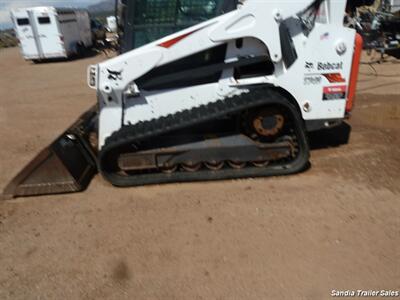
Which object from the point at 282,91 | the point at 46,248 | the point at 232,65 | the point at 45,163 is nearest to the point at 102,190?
the point at 45,163

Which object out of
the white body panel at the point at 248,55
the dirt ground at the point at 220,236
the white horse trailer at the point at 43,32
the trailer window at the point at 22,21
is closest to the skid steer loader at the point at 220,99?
the white body panel at the point at 248,55

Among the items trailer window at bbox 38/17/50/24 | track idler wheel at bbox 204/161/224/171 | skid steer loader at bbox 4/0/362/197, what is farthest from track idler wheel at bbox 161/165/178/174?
trailer window at bbox 38/17/50/24

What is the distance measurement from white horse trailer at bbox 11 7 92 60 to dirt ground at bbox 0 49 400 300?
1518 centimetres

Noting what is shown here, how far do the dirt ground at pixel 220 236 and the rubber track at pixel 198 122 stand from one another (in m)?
0.11

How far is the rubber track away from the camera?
3.89 m

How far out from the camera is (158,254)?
307 cm

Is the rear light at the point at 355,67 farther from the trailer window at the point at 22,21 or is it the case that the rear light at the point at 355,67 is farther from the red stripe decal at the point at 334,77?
the trailer window at the point at 22,21

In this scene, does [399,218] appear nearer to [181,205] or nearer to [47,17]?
[181,205]

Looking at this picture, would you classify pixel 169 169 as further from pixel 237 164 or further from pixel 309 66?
pixel 309 66

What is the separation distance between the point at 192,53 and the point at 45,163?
2.07 metres

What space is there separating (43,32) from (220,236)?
56.7ft

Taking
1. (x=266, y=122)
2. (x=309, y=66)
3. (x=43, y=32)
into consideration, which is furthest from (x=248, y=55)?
(x=43, y=32)

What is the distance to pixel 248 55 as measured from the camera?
13.5 feet

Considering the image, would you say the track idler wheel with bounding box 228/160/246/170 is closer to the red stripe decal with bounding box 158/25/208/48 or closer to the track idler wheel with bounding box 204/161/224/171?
the track idler wheel with bounding box 204/161/224/171
